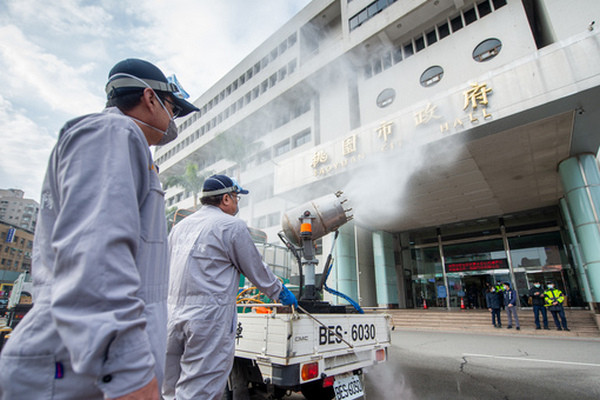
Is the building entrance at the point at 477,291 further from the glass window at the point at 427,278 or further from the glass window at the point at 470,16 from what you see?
the glass window at the point at 470,16

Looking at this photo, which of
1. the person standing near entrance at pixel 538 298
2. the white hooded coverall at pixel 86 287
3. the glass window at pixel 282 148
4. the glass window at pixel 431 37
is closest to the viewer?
the white hooded coverall at pixel 86 287

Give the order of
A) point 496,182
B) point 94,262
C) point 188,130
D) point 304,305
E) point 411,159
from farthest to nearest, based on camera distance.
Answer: point 188,130 < point 496,182 < point 411,159 < point 304,305 < point 94,262

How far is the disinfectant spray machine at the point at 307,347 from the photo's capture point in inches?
91.7

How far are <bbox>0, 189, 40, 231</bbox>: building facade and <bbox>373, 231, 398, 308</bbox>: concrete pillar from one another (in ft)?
327

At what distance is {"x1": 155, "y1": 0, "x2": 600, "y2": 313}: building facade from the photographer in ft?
29.2

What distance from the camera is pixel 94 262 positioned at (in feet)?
2.26

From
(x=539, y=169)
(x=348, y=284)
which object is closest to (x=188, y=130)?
(x=348, y=284)

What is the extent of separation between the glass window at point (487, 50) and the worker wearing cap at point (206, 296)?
15068 millimetres

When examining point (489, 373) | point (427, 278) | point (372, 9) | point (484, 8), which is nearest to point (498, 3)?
point (484, 8)

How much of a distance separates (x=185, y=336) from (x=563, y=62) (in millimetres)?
10994

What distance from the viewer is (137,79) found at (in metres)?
1.16

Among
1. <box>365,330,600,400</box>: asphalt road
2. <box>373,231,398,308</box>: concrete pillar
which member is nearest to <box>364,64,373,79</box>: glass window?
<box>373,231,398,308</box>: concrete pillar

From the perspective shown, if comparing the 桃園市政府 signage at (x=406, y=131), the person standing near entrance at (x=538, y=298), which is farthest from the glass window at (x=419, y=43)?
the person standing near entrance at (x=538, y=298)

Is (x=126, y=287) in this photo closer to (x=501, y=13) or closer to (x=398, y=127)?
(x=398, y=127)
